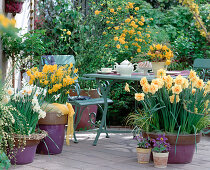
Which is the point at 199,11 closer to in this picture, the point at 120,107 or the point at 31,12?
the point at 120,107

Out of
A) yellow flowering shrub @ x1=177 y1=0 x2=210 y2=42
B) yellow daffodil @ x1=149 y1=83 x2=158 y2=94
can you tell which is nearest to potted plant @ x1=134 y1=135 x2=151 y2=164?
yellow daffodil @ x1=149 y1=83 x2=158 y2=94

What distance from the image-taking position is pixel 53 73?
11.2 feet

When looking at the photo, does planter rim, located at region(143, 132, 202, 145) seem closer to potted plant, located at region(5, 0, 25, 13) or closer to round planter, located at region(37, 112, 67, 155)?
round planter, located at region(37, 112, 67, 155)

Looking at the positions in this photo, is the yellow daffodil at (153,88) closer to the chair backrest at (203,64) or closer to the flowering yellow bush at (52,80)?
the flowering yellow bush at (52,80)

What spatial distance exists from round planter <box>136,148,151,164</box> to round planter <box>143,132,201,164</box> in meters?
0.14

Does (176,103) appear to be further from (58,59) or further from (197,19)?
(197,19)

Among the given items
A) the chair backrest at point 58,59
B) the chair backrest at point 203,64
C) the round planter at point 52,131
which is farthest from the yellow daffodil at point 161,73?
the chair backrest at point 203,64

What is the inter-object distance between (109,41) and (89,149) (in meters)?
2.32

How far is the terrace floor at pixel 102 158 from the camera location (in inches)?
115

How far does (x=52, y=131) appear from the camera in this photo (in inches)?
129

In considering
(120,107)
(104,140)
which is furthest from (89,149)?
(120,107)

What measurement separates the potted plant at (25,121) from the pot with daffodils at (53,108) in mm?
197

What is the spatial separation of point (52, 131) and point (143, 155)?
90cm

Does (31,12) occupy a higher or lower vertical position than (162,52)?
higher
